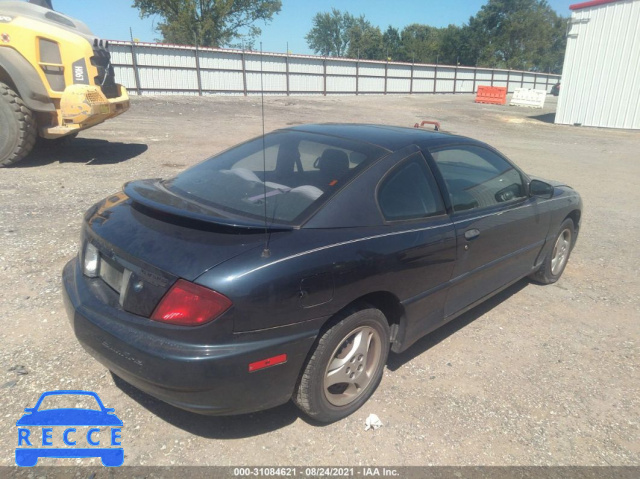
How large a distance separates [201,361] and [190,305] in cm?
25

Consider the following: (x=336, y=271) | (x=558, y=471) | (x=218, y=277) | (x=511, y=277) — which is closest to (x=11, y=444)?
(x=218, y=277)

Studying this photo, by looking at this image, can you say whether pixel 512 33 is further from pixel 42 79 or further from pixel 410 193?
pixel 410 193

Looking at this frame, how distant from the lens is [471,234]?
3.13 meters

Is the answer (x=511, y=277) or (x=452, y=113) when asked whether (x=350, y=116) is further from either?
(x=511, y=277)

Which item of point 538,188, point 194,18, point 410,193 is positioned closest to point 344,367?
point 410,193

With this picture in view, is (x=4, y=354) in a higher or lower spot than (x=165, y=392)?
lower

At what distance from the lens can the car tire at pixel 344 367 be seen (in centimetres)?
235

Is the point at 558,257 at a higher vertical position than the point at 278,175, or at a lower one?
lower

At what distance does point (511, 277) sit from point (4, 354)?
3.72m

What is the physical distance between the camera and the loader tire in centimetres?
728

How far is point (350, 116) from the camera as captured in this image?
66.4 ft

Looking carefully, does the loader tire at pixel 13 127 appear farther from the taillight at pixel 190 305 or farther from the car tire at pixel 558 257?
the car tire at pixel 558 257

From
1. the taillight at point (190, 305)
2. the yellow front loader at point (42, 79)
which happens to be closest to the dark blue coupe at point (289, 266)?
the taillight at point (190, 305)

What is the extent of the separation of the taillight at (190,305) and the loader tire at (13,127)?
6996 millimetres
